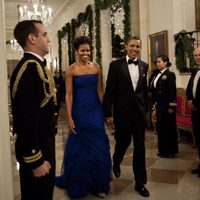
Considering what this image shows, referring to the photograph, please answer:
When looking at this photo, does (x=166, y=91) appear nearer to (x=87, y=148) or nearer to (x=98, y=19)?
(x=87, y=148)

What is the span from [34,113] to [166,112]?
12.2 ft

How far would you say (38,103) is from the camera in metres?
1.87

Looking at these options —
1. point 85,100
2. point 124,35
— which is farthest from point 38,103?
point 124,35

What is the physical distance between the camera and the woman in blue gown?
11.6 feet

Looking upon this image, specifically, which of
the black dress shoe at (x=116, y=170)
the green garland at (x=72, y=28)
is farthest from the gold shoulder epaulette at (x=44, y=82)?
the green garland at (x=72, y=28)

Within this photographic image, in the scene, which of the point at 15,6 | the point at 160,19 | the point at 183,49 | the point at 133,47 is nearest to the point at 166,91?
the point at 133,47

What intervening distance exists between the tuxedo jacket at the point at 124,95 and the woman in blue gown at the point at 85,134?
0.43 feet

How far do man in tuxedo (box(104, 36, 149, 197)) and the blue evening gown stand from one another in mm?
181

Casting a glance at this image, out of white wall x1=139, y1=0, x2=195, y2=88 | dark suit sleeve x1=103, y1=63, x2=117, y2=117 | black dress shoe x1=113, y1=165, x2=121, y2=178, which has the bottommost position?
black dress shoe x1=113, y1=165, x2=121, y2=178

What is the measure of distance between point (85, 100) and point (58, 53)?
523 inches

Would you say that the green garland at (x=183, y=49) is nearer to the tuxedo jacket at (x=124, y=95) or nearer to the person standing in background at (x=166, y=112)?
the person standing in background at (x=166, y=112)

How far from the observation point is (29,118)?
1.83 meters

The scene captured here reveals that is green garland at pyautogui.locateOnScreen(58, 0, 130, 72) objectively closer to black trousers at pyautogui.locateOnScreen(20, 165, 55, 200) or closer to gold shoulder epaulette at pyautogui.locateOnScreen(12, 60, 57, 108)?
gold shoulder epaulette at pyautogui.locateOnScreen(12, 60, 57, 108)

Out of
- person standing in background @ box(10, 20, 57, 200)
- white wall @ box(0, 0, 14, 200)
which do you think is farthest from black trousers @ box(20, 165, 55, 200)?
white wall @ box(0, 0, 14, 200)
